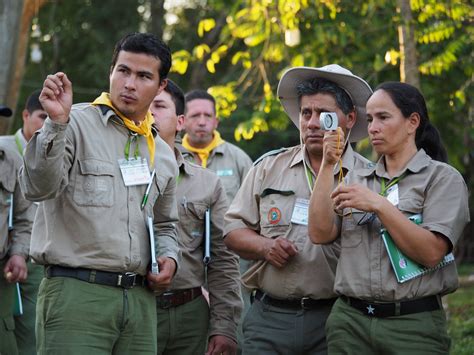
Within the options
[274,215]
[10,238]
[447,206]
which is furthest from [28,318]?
[447,206]

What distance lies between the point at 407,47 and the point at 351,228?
14.3 feet

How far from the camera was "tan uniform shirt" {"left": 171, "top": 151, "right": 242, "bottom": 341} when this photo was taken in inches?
259

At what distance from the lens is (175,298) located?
643cm

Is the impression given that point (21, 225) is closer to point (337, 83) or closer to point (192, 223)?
point (192, 223)

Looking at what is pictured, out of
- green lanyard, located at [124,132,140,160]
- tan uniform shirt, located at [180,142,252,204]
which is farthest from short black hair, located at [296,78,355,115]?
tan uniform shirt, located at [180,142,252,204]

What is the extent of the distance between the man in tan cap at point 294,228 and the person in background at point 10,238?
2195 mm

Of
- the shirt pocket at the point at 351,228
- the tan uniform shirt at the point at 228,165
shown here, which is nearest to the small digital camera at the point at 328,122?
the shirt pocket at the point at 351,228

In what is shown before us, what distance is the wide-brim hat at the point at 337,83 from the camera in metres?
6.09

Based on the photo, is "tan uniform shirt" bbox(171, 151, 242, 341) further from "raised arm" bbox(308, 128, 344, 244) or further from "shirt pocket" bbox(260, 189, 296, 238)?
"raised arm" bbox(308, 128, 344, 244)

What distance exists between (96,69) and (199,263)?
18.0 m

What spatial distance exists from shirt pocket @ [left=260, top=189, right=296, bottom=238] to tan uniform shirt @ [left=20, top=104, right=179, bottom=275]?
1087mm

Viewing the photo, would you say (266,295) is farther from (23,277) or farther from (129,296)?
(23,277)

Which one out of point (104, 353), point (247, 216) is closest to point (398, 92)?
point (247, 216)

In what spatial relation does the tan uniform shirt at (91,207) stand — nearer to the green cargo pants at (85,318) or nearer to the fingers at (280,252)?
the green cargo pants at (85,318)
